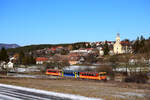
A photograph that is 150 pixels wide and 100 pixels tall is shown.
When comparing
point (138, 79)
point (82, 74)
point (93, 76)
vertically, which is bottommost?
point (138, 79)

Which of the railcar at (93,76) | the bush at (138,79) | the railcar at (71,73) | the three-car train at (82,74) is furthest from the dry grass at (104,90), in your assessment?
the railcar at (71,73)

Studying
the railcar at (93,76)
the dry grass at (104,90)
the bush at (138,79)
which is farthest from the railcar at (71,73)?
the dry grass at (104,90)

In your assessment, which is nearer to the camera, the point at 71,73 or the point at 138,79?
the point at 138,79

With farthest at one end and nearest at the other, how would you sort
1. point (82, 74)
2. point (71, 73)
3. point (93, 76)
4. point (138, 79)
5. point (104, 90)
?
point (71, 73), point (82, 74), point (93, 76), point (138, 79), point (104, 90)

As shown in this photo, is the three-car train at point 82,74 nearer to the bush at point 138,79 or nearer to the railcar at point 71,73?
the railcar at point 71,73

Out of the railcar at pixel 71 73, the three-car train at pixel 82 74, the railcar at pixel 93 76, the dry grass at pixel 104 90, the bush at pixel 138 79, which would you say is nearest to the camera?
the dry grass at pixel 104 90

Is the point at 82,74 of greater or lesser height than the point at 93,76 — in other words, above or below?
above

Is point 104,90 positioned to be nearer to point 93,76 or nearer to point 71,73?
point 93,76

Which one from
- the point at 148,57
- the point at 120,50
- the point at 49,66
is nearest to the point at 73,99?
the point at 148,57

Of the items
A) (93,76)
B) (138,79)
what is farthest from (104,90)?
(93,76)

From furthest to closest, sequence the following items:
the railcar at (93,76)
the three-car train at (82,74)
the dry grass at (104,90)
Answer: the three-car train at (82,74) → the railcar at (93,76) → the dry grass at (104,90)

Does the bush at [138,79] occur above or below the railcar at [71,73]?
below

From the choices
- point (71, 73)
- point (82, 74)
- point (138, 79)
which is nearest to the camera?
point (138, 79)

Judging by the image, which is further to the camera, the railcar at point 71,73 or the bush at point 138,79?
the railcar at point 71,73
